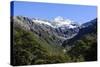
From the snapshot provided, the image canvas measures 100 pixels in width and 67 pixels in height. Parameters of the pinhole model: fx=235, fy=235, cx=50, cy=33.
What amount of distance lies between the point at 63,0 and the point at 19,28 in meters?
0.71

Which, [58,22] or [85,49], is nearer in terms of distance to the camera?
[58,22]

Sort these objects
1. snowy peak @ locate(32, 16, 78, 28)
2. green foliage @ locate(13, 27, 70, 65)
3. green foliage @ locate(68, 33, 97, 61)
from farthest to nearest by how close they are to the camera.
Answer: green foliage @ locate(68, 33, 97, 61), snowy peak @ locate(32, 16, 78, 28), green foliage @ locate(13, 27, 70, 65)

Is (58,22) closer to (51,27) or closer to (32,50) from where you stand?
(51,27)

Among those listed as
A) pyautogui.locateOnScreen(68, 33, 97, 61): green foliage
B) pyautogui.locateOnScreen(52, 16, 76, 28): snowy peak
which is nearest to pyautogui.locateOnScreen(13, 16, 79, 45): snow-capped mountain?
pyautogui.locateOnScreen(52, 16, 76, 28): snowy peak

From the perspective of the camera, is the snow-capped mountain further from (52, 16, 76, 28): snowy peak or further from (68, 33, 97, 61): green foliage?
(68, 33, 97, 61): green foliage

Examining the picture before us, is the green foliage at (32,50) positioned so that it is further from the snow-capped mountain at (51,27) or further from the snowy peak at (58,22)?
the snowy peak at (58,22)

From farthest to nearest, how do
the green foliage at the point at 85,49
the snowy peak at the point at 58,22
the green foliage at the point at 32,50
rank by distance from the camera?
the green foliage at the point at 85,49, the snowy peak at the point at 58,22, the green foliage at the point at 32,50

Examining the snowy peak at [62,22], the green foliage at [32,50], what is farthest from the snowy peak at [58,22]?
the green foliage at [32,50]

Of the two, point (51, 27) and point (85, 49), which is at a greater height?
point (51, 27)

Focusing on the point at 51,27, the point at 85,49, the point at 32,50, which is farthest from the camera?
the point at 85,49

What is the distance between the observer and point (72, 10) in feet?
10.2

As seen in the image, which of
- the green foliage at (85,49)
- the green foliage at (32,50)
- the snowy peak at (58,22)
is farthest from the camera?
the green foliage at (85,49)

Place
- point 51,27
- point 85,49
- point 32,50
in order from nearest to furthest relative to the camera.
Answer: point 32,50, point 51,27, point 85,49

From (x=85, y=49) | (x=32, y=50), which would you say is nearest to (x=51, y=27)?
(x=32, y=50)
